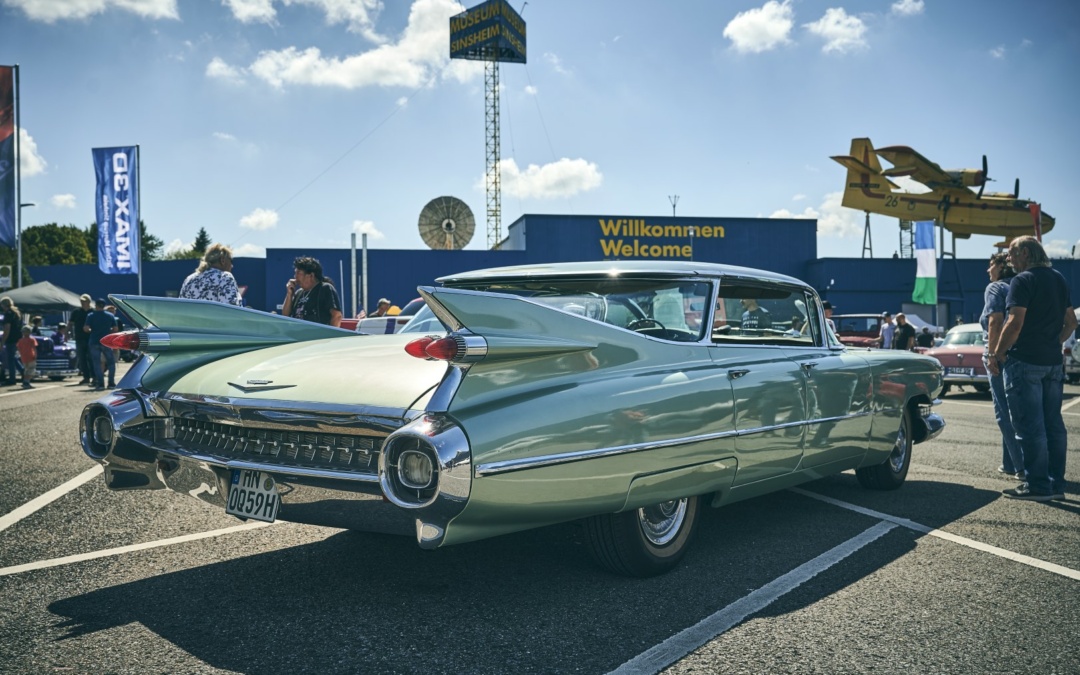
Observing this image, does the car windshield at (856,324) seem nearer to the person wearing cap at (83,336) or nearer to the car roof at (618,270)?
the person wearing cap at (83,336)

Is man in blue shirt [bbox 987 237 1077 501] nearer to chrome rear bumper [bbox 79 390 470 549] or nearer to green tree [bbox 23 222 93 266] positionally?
chrome rear bumper [bbox 79 390 470 549]

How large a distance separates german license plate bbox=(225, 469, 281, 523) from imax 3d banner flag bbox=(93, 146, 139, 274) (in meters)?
23.5

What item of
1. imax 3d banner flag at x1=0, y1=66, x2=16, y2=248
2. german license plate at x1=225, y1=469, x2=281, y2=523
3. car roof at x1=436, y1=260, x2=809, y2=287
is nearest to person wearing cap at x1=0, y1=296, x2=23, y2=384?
imax 3d banner flag at x1=0, y1=66, x2=16, y2=248

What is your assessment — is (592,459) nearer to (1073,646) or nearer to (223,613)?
(223,613)

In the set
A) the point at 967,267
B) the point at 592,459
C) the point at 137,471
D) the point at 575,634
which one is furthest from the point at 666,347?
the point at 967,267

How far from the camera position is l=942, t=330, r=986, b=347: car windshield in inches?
615

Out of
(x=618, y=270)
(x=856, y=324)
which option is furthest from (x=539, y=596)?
(x=856, y=324)

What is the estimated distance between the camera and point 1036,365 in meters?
5.51

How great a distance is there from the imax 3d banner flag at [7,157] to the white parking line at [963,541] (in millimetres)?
22716

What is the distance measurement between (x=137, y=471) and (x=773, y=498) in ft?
12.1

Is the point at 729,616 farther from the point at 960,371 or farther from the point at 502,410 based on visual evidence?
the point at 960,371

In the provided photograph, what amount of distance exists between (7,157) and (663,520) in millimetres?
24175

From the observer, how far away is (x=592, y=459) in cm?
305

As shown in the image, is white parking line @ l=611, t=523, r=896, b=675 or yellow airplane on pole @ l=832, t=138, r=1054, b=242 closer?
white parking line @ l=611, t=523, r=896, b=675
